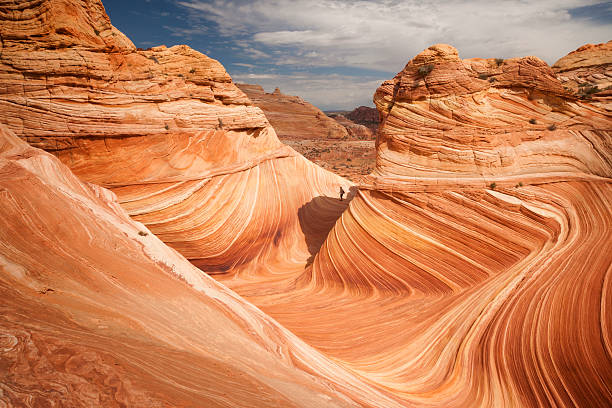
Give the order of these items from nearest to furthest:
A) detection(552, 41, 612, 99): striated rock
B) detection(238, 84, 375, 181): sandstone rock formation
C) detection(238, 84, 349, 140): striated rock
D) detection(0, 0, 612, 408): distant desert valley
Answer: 1. detection(0, 0, 612, 408): distant desert valley
2. detection(552, 41, 612, 99): striated rock
3. detection(238, 84, 375, 181): sandstone rock formation
4. detection(238, 84, 349, 140): striated rock

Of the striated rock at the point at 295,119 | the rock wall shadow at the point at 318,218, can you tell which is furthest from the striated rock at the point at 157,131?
the striated rock at the point at 295,119

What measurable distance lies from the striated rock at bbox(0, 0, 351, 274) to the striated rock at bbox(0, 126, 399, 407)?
2637 mm

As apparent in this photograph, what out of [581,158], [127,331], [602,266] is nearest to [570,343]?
[602,266]

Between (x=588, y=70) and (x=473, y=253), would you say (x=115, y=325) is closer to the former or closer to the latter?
(x=473, y=253)

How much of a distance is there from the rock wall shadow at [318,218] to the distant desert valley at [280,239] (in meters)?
0.09

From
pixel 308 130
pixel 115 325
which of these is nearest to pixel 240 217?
pixel 115 325

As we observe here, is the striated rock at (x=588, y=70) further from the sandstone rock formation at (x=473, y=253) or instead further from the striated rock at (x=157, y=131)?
the striated rock at (x=157, y=131)

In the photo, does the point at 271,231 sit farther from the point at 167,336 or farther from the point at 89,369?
the point at 89,369

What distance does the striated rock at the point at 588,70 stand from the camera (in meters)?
6.25

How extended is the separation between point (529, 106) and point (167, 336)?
7745 mm

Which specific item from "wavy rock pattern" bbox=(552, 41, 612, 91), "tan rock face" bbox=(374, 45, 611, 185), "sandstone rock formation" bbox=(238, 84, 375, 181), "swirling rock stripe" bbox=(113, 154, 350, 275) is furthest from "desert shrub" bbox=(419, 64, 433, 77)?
"sandstone rock formation" bbox=(238, 84, 375, 181)

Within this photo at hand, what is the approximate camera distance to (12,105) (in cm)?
651

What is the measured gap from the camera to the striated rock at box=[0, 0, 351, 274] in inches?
264

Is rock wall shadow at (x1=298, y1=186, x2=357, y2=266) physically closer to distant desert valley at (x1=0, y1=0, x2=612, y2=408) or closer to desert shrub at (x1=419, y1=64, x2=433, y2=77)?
distant desert valley at (x1=0, y1=0, x2=612, y2=408)
